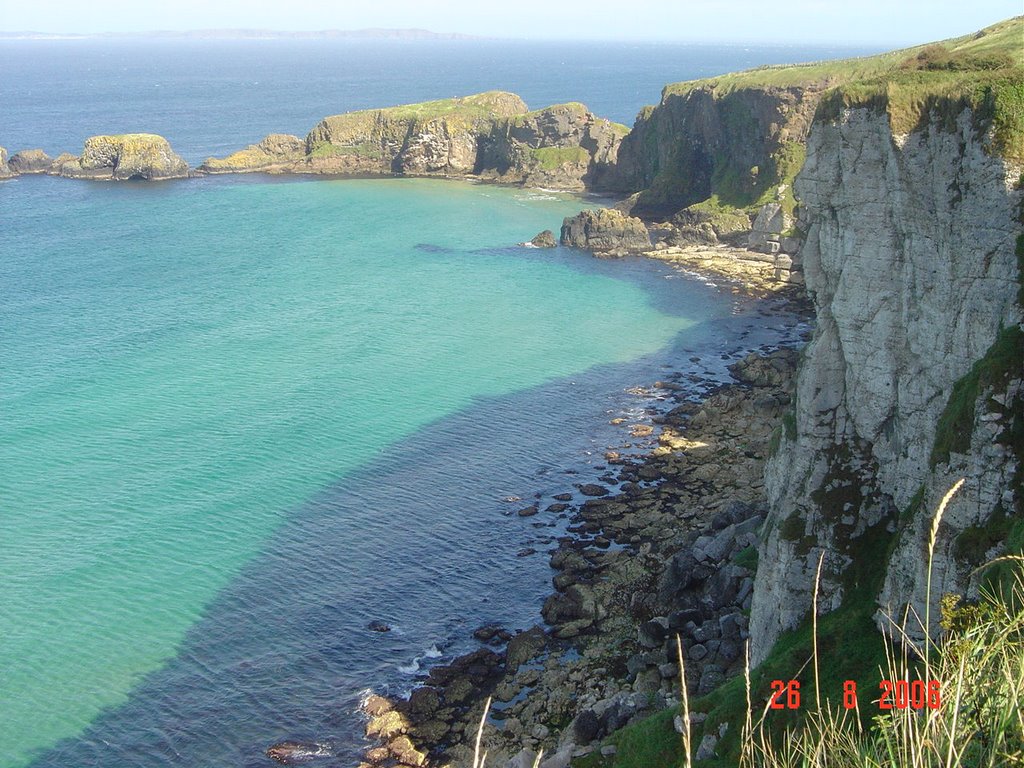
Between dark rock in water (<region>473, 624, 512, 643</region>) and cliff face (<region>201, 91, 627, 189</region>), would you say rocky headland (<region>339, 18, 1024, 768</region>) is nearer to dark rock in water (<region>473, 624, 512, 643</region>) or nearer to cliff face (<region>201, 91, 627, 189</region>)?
dark rock in water (<region>473, 624, 512, 643</region>)

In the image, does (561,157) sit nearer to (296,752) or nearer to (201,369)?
(201,369)

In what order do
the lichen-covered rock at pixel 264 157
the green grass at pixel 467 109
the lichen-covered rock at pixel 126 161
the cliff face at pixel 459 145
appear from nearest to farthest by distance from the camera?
the cliff face at pixel 459 145, the lichen-covered rock at pixel 126 161, the lichen-covered rock at pixel 264 157, the green grass at pixel 467 109

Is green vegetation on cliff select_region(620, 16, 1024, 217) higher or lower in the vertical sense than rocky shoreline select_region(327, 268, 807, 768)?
higher

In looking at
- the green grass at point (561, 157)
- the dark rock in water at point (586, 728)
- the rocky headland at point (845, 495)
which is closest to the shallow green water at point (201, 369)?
the green grass at point (561, 157)

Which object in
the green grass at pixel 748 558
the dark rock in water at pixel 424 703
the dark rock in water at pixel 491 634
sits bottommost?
the dark rock in water at pixel 424 703

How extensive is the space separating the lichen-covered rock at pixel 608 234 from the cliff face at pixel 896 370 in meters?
70.7

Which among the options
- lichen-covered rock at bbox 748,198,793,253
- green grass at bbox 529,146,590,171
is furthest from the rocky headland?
green grass at bbox 529,146,590,171

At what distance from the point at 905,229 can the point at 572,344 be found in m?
48.3

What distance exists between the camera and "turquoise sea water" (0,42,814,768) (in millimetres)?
38812

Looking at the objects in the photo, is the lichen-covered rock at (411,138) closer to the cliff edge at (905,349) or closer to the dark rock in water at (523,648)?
the dark rock in water at (523,648)

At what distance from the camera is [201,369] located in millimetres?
71875

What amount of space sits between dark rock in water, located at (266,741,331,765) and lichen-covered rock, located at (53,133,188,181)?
421 feet

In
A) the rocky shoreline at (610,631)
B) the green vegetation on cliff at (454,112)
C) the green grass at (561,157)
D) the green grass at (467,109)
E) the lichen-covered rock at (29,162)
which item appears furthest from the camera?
the green grass at (467,109)

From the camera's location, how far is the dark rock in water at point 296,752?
3434cm
